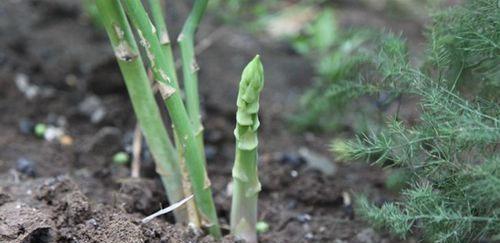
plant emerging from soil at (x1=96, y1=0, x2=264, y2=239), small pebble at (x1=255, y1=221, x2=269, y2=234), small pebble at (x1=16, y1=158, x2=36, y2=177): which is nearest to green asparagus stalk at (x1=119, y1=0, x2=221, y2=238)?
plant emerging from soil at (x1=96, y1=0, x2=264, y2=239)

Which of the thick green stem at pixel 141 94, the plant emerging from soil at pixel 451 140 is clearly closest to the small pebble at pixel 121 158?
the thick green stem at pixel 141 94

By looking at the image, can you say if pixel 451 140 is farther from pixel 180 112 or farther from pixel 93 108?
pixel 93 108

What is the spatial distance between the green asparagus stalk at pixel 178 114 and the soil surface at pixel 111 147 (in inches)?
2.8

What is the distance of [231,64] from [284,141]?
52 cm

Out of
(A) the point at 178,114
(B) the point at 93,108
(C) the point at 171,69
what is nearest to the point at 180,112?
(A) the point at 178,114

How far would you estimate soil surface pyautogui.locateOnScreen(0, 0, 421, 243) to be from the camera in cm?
148

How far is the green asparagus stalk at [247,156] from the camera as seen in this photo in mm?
1308

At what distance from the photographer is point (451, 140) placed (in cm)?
128

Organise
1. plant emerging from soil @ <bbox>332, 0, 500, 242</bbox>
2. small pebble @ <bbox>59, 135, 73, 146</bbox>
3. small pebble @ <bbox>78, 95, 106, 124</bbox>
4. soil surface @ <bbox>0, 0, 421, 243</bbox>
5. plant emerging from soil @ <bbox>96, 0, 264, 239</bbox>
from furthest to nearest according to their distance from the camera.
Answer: small pebble @ <bbox>78, 95, 106, 124</bbox> → small pebble @ <bbox>59, 135, 73, 146</bbox> → soil surface @ <bbox>0, 0, 421, 243</bbox> → plant emerging from soil @ <bbox>96, 0, 264, 239</bbox> → plant emerging from soil @ <bbox>332, 0, 500, 242</bbox>

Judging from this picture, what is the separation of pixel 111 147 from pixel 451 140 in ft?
3.47

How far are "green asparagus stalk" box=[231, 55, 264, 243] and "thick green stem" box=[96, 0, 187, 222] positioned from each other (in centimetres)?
15

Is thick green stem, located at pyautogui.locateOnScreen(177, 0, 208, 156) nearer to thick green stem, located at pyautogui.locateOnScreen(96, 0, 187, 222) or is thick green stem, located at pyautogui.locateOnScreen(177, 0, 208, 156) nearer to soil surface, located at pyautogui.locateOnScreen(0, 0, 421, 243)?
thick green stem, located at pyautogui.locateOnScreen(96, 0, 187, 222)

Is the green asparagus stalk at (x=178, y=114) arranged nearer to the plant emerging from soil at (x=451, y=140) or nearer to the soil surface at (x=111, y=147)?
the soil surface at (x=111, y=147)

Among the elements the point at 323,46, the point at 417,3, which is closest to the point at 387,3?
the point at 417,3
